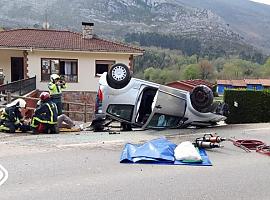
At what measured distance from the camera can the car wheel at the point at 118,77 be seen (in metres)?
12.4

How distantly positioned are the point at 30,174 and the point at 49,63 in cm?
2223

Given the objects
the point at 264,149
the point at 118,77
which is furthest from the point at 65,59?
the point at 264,149

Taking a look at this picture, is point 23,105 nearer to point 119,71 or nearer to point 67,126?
point 67,126

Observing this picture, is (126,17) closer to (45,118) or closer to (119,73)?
(119,73)

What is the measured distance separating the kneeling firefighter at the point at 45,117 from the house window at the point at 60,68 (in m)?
17.2

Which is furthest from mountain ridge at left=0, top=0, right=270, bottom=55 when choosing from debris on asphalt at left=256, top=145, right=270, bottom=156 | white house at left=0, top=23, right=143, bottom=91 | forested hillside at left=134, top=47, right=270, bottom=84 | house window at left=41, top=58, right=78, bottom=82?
debris on asphalt at left=256, top=145, right=270, bottom=156

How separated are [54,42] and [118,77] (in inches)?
703

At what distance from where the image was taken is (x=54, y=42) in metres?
29.3

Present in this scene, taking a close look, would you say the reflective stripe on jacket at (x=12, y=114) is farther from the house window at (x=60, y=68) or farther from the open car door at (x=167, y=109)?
the house window at (x=60, y=68)

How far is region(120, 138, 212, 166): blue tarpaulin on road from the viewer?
8094 millimetres

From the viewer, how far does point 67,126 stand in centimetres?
1265

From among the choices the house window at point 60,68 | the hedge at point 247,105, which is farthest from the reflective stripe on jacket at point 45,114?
the house window at point 60,68

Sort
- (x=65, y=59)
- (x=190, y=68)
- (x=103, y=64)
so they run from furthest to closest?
(x=190, y=68) → (x=103, y=64) → (x=65, y=59)

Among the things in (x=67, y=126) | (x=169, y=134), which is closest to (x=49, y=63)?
(x=67, y=126)
